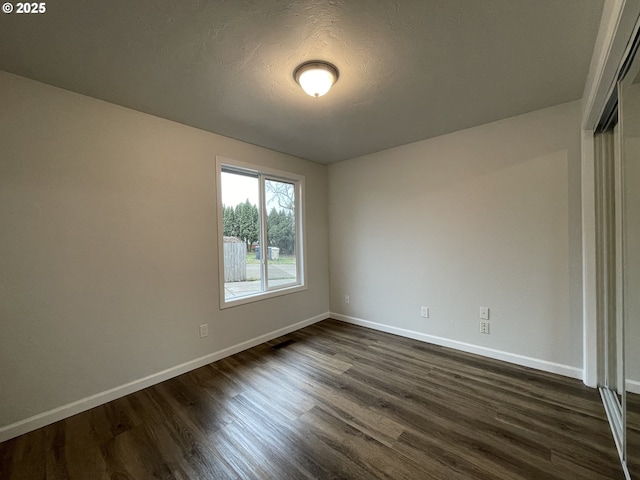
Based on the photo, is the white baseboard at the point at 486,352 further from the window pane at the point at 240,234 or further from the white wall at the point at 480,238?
the window pane at the point at 240,234

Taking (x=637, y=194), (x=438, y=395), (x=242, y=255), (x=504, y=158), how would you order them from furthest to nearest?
(x=242, y=255)
(x=504, y=158)
(x=438, y=395)
(x=637, y=194)

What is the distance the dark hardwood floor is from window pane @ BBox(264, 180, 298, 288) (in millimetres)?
1287

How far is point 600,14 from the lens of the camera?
1.32 metres

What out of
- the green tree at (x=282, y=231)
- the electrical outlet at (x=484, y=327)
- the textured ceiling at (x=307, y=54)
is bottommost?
the electrical outlet at (x=484, y=327)

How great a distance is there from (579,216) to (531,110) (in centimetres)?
104

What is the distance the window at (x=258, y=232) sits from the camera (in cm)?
294

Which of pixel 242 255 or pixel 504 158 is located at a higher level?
pixel 504 158

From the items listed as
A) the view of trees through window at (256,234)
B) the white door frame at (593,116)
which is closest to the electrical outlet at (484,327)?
the white door frame at (593,116)

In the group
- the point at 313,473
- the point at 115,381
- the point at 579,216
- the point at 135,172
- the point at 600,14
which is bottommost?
the point at 313,473

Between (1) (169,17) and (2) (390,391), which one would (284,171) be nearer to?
(1) (169,17)

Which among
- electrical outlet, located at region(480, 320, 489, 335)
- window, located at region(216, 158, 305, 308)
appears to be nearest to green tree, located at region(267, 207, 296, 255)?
Result: window, located at region(216, 158, 305, 308)

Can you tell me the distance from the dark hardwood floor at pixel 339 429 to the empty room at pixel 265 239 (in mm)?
16

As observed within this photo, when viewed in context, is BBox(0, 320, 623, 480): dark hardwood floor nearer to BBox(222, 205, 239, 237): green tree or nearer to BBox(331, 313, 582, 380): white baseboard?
BBox(331, 313, 582, 380): white baseboard

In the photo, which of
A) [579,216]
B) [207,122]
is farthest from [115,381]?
[579,216]
